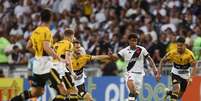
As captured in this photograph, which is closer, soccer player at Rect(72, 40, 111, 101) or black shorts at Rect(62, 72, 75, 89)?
black shorts at Rect(62, 72, 75, 89)

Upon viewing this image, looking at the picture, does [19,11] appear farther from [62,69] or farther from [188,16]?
[62,69]

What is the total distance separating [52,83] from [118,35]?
30.7 ft

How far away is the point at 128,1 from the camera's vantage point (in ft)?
98.3

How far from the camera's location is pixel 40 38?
18547mm

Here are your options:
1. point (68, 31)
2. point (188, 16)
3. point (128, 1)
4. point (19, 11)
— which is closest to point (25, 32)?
point (19, 11)

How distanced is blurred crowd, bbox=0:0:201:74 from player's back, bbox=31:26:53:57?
6696mm

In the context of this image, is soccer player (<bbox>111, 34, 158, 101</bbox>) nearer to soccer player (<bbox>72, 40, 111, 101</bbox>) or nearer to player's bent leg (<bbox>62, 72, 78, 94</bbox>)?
soccer player (<bbox>72, 40, 111, 101</bbox>)

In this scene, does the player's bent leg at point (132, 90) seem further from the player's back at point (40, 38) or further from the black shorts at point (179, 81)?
the player's back at point (40, 38)

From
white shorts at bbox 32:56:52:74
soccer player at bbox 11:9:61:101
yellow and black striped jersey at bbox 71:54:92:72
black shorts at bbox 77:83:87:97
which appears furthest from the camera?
black shorts at bbox 77:83:87:97

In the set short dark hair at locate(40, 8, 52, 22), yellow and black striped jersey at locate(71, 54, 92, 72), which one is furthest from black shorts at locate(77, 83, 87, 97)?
short dark hair at locate(40, 8, 52, 22)

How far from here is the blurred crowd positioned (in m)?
A: 26.4

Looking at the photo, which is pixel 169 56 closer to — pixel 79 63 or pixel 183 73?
pixel 183 73

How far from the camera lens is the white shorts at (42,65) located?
18.6 metres

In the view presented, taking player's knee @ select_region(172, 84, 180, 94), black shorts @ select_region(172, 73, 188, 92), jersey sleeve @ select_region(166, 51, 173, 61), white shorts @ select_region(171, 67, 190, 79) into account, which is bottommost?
player's knee @ select_region(172, 84, 180, 94)
